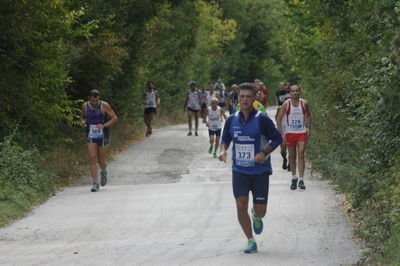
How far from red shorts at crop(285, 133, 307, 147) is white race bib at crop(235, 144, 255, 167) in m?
5.71

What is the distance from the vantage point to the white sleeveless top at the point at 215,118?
71.8 ft

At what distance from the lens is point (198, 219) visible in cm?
1161

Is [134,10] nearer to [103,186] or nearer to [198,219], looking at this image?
[103,186]

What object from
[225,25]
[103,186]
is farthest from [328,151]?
[225,25]

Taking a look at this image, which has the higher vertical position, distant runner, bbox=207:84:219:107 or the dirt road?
distant runner, bbox=207:84:219:107

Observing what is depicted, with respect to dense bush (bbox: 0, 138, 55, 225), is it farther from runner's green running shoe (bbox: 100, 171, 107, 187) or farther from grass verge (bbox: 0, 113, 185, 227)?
runner's green running shoe (bbox: 100, 171, 107, 187)

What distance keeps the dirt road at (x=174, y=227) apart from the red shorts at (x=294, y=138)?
919 millimetres

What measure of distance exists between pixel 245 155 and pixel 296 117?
5.69m

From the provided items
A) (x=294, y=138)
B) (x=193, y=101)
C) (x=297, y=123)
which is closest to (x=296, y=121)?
(x=297, y=123)

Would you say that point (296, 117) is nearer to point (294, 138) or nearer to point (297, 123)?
point (297, 123)

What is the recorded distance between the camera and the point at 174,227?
11.0 m

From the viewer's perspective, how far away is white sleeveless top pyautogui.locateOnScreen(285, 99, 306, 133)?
47.9 feet

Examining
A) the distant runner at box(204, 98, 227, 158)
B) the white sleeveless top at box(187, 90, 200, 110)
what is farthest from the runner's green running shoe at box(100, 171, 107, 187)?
the white sleeveless top at box(187, 90, 200, 110)

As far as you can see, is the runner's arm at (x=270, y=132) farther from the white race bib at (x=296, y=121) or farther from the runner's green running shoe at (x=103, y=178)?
the runner's green running shoe at (x=103, y=178)
